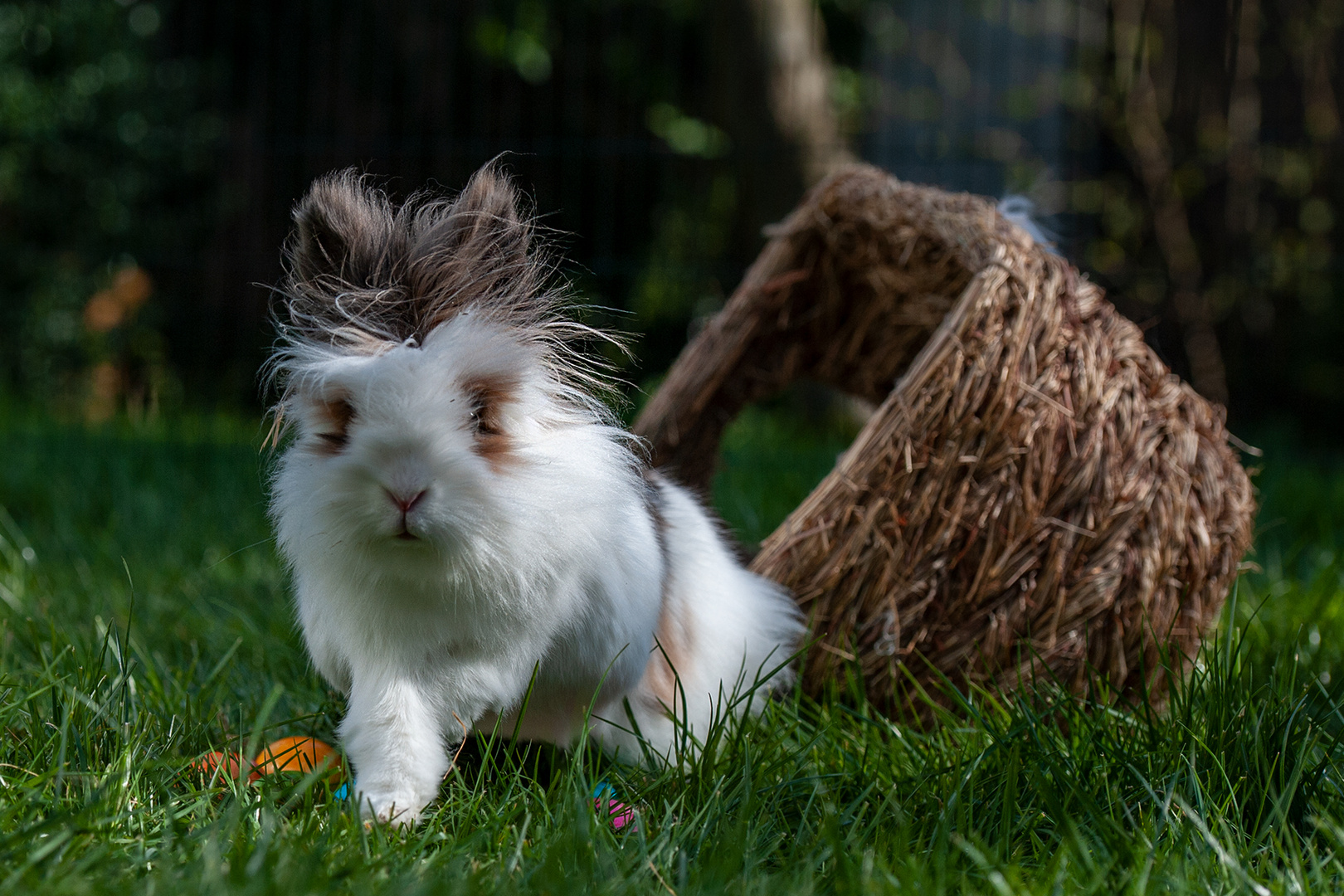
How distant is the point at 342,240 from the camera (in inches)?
68.8

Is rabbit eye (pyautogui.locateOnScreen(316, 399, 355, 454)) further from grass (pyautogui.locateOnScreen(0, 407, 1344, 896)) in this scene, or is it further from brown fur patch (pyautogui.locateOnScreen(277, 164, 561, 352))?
grass (pyautogui.locateOnScreen(0, 407, 1344, 896))

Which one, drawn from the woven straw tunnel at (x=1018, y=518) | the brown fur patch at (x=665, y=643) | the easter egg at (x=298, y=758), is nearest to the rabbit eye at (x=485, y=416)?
the brown fur patch at (x=665, y=643)

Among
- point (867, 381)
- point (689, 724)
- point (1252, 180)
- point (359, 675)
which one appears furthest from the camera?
point (1252, 180)

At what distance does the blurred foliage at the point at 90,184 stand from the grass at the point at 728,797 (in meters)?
4.51

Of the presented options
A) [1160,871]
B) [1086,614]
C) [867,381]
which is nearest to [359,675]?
[1160,871]

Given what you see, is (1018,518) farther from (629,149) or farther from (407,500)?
(629,149)

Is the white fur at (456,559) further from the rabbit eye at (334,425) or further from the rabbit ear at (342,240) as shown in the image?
the rabbit ear at (342,240)

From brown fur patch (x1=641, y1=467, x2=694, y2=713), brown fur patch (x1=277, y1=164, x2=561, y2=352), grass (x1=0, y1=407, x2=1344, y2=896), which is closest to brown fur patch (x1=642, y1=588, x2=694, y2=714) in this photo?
brown fur patch (x1=641, y1=467, x2=694, y2=713)

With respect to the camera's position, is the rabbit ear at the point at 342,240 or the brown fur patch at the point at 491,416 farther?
the rabbit ear at the point at 342,240

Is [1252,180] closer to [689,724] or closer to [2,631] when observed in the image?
[689,724]

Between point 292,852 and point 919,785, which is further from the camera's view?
point 919,785

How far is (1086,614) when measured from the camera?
2227 millimetres

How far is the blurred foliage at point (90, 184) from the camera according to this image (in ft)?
21.0

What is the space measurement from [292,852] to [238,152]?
608 centimetres
